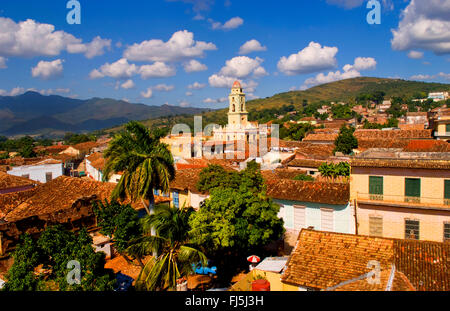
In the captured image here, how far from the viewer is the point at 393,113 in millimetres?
117000

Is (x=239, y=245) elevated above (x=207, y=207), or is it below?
below

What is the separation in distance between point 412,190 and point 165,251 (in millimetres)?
12272

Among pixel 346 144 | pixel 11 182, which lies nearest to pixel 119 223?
pixel 11 182

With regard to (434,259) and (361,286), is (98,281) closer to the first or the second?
(361,286)

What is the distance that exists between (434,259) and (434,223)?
6.82m

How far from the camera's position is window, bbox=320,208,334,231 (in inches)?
683

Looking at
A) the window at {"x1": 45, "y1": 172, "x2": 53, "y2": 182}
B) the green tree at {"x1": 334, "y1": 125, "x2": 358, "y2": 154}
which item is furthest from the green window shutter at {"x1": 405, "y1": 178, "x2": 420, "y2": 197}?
the window at {"x1": 45, "y1": 172, "x2": 53, "y2": 182}

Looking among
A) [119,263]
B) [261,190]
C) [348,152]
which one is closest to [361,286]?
[261,190]

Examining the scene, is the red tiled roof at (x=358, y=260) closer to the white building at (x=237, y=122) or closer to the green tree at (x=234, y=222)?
the green tree at (x=234, y=222)

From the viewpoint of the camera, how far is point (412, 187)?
16.0m

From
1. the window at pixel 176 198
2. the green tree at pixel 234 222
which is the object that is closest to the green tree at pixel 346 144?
the window at pixel 176 198

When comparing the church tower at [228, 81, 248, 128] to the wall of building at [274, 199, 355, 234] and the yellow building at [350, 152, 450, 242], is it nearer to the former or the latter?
the wall of building at [274, 199, 355, 234]

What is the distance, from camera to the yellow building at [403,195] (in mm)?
15445

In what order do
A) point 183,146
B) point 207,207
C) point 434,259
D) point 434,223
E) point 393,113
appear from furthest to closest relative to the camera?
point 393,113, point 183,146, point 434,223, point 207,207, point 434,259
